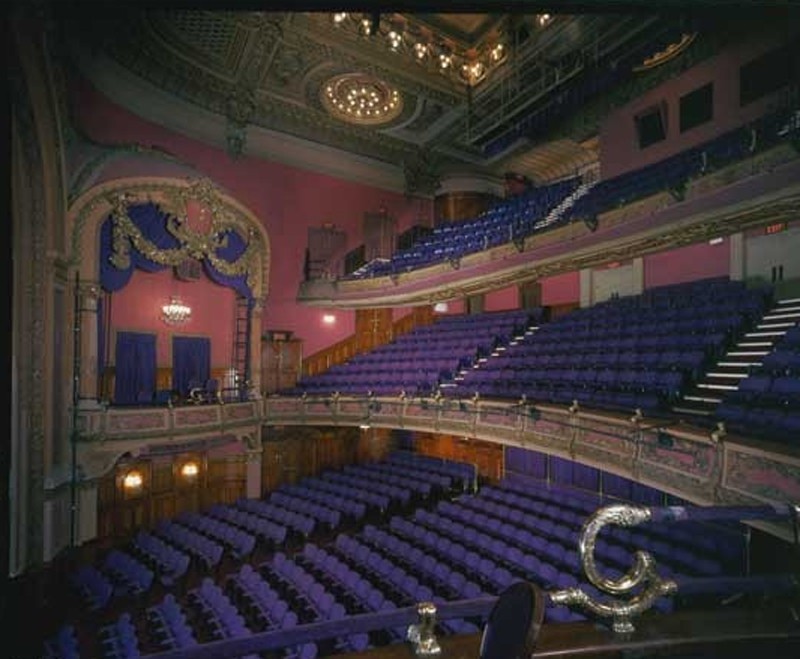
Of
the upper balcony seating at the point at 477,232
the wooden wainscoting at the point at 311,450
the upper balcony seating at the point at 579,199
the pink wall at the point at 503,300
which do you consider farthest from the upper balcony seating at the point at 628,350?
the wooden wainscoting at the point at 311,450

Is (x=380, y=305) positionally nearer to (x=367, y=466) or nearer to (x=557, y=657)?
(x=367, y=466)

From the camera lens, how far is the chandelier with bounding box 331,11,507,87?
299 inches

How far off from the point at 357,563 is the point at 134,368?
17.5 feet

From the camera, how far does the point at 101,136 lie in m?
7.61

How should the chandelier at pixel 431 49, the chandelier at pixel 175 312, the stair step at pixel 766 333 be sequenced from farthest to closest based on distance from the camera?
1. the chandelier at pixel 175 312
2. the chandelier at pixel 431 49
3. the stair step at pixel 766 333

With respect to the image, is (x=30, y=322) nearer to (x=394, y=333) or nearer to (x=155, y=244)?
(x=155, y=244)

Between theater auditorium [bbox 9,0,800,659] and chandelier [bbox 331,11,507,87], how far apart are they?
0.18 feet

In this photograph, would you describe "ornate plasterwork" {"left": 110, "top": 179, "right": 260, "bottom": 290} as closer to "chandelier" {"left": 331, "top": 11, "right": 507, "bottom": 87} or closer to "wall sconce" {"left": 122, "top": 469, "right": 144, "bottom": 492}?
"wall sconce" {"left": 122, "top": 469, "right": 144, "bottom": 492}

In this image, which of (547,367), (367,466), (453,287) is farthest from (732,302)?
(367,466)

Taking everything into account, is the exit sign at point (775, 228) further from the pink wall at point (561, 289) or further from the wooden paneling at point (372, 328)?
the wooden paneling at point (372, 328)

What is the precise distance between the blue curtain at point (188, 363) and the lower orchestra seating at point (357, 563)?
2.54 metres

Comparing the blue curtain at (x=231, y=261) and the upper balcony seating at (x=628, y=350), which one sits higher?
the blue curtain at (x=231, y=261)

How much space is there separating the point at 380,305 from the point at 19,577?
7854 millimetres

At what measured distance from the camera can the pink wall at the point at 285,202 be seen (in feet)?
29.4
